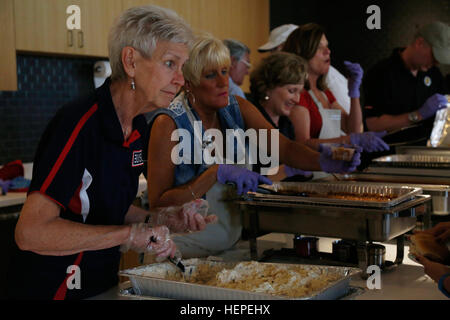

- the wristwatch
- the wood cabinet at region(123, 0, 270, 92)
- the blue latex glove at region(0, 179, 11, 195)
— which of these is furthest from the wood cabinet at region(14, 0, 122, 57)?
the wristwatch

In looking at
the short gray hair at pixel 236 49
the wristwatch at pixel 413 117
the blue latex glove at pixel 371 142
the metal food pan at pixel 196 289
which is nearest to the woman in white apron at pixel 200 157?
the metal food pan at pixel 196 289

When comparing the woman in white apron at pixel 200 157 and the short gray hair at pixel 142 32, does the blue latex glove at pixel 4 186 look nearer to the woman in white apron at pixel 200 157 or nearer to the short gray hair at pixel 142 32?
the woman in white apron at pixel 200 157

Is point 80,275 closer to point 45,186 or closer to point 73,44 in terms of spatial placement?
point 45,186

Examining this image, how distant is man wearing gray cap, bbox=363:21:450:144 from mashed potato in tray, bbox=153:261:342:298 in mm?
2701

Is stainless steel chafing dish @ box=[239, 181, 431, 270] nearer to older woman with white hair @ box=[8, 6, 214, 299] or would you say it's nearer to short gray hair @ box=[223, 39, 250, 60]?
older woman with white hair @ box=[8, 6, 214, 299]

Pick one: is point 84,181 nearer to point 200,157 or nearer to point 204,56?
point 200,157

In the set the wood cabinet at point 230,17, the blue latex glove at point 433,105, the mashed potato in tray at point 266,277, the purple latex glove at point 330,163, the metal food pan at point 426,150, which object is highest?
the wood cabinet at point 230,17

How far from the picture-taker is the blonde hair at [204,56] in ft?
6.46

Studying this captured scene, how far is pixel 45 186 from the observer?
1214mm

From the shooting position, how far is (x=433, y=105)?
12.3 feet

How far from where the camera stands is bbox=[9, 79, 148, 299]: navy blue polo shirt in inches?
48.9

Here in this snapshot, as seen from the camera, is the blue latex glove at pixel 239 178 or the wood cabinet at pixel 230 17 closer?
the blue latex glove at pixel 239 178

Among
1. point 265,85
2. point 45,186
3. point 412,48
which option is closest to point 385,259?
point 45,186

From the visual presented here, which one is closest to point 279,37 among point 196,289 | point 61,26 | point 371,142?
point 61,26
